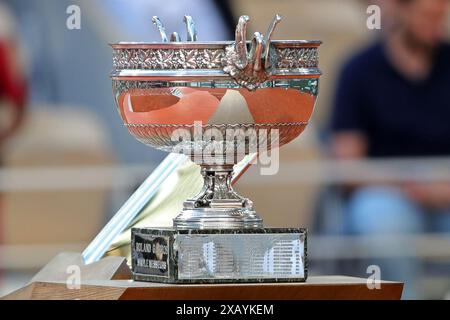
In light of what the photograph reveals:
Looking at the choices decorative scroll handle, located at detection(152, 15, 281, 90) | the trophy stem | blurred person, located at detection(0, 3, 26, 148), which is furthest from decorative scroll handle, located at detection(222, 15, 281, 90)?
blurred person, located at detection(0, 3, 26, 148)

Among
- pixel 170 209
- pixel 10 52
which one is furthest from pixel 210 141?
pixel 10 52

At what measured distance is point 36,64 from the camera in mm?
7152

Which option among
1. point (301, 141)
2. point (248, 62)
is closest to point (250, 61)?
point (248, 62)

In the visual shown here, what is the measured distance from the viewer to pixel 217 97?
226cm

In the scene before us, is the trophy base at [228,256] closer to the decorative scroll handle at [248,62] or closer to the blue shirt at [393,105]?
the decorative scroll handle at [248,62]

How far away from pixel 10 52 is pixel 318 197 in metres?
1.40

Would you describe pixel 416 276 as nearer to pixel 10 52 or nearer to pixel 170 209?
pixel 10 52

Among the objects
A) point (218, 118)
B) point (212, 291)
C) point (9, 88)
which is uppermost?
point (9, 88)

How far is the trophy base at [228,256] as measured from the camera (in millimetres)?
2229

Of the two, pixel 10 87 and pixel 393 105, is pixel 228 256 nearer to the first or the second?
pixel 393 105

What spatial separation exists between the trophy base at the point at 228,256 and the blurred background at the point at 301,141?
2.30 metres

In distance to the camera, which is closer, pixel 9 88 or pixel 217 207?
pixel 217 207

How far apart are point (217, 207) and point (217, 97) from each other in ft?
0.60

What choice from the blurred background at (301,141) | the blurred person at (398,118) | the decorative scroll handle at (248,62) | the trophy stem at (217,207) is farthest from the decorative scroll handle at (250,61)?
the blurred person at (398,118)
